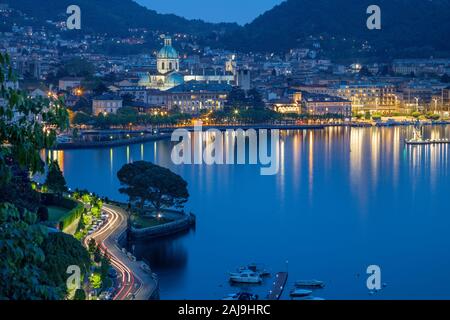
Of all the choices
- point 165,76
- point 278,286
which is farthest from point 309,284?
point 165,76

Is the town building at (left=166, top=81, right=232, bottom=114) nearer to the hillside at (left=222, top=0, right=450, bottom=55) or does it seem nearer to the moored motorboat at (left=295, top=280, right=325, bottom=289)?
the hillside at (left=222, top=0, right=450, bottom=55)

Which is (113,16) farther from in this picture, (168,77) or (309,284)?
(309,284)

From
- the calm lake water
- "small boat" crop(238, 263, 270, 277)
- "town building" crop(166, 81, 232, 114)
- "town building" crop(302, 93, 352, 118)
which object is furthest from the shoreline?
"small boat" crop(238, 263, 270, 277)

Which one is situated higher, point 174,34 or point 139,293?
point 174,34
